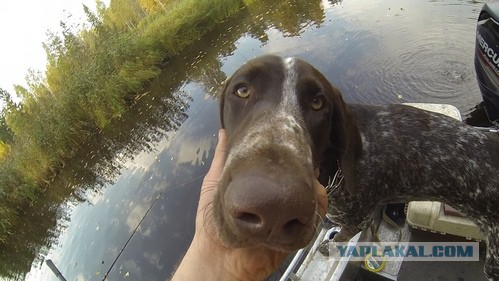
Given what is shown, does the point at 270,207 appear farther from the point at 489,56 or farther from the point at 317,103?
the point at 489,56

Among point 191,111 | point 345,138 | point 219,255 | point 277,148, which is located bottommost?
point 191,111

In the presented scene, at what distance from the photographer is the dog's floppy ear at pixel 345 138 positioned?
9.41 ft

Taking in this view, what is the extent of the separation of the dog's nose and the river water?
767 cm

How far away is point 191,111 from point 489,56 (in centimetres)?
1211

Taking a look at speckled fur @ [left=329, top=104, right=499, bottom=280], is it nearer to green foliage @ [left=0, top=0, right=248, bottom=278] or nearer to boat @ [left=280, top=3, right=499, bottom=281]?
boat @ [left=280, top=3, right=499, bottom=281]

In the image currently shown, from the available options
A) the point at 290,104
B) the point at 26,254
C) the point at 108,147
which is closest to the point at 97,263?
the point at 26,254

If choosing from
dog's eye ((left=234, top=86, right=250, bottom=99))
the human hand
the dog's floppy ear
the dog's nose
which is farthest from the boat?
the dog's nose

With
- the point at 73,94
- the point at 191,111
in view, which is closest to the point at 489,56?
the point at 191,111

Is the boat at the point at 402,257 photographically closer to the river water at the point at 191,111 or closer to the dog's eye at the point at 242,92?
the dog's eye at the point at 242,92

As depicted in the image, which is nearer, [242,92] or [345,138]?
[242,92]

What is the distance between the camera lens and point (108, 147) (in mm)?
16328

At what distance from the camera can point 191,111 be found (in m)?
15.2

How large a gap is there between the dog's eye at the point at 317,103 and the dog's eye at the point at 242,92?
1.74 ft

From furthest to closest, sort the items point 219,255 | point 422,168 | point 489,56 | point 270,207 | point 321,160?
point 489,56 → point 422,168 → point 321,160 → point 219,255 → point 270,207
